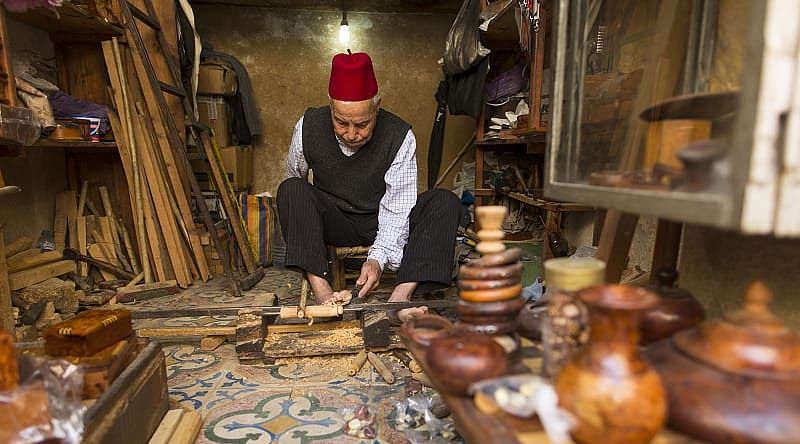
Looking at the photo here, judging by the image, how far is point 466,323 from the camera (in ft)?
3.10

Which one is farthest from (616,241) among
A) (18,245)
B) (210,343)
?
Answer: (18,245)

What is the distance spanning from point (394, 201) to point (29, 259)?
2118 millimetres

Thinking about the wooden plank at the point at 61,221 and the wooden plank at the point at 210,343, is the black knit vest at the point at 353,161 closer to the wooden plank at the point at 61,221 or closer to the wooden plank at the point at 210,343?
the wooden plank at the point at 210,343

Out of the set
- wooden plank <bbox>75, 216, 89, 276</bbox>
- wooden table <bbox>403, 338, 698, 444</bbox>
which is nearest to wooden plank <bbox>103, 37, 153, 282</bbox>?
wooden plank <bbox>75, 216, 89, 276</bbox>

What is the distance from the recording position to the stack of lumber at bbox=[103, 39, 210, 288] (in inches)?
116

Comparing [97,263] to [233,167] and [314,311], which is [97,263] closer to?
[233,167]

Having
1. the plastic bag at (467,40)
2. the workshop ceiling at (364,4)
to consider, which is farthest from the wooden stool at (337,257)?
the workshop ceiling at (364,4)

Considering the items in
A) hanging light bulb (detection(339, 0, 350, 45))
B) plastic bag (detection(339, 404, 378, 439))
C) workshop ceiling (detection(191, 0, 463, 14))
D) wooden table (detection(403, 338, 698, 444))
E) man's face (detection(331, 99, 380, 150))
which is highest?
workshop ceiling (detection(191, 0, 463, 14))

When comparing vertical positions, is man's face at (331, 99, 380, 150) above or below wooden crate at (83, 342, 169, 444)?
above

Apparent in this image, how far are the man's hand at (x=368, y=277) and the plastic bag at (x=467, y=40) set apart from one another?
7.64 feet

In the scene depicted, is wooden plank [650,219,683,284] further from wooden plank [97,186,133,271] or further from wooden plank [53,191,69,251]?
wooden plank [53,191,69,251]

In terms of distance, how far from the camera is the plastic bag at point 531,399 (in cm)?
64

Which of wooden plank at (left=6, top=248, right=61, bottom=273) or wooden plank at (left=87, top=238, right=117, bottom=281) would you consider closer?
wooden plank at (left=6, top=248, right=61, bottom=273)

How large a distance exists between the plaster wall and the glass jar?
4696 millimetres
